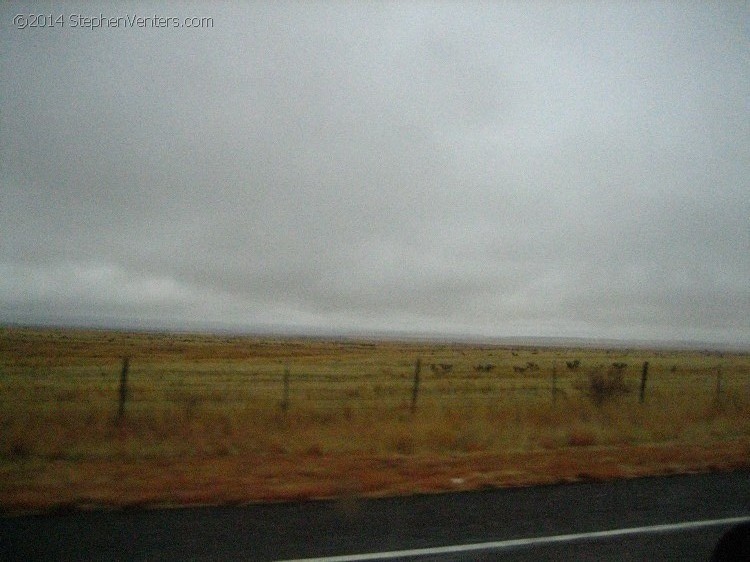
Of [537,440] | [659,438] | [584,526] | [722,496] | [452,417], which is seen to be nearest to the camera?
[584,526]

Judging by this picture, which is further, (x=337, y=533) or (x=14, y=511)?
(x=14, y=511)

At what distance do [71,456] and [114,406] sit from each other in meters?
5.96

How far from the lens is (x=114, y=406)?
1608cm

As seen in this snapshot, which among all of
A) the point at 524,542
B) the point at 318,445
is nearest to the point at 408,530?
the point at 524,542

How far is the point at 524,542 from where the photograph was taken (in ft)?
20.2

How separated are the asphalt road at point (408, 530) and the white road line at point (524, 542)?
12 millimetres

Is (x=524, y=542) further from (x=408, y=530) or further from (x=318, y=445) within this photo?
(x=318, y=445)

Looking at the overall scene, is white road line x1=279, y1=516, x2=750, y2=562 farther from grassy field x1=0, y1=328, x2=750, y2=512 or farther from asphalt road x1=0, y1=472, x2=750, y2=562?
grassy field x1=0, y1=328, x2=750, y2=512

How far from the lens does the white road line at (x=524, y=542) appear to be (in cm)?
564

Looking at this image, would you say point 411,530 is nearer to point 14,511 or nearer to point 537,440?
point 14,511

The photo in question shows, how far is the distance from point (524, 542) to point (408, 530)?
128 cm

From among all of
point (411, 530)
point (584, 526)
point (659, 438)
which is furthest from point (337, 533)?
point (659, 438)

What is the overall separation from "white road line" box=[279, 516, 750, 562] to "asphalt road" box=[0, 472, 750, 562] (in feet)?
0.04

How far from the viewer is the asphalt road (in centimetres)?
570
